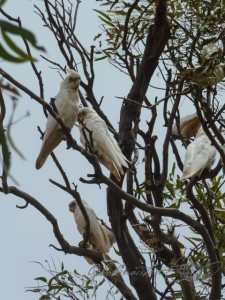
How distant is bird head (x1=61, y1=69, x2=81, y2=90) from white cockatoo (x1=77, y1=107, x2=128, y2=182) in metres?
0.15

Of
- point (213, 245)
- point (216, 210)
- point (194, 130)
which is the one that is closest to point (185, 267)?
point (213, 245)

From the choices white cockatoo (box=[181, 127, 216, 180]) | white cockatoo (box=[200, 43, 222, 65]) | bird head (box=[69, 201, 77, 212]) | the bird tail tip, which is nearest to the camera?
white cockatoo (box=[200, 43, 222, 65])

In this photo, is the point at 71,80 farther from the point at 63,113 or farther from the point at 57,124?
the point at 57,124

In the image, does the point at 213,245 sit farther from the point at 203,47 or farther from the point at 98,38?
the point at 98,38

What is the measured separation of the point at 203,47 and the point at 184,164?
58cm

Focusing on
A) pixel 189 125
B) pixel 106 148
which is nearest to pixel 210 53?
pixel 106 148

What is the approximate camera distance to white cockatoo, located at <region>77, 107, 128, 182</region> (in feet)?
10.2

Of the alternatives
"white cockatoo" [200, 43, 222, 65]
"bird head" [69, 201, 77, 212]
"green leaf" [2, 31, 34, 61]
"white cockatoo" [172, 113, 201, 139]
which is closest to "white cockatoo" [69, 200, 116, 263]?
"bird head" [69, 201, 77, 212]

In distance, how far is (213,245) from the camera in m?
2.68

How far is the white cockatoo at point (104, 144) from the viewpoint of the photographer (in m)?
3.10

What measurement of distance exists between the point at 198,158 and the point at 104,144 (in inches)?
18.4

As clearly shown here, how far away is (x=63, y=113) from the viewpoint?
3.65m

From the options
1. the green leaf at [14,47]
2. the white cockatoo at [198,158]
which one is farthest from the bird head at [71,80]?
the green leaf at [14,47]

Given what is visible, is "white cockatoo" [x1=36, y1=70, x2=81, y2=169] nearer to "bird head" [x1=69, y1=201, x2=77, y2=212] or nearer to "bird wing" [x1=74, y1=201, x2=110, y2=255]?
"bird wing" [x1=74, y1=201, x2=110, y2=255]
